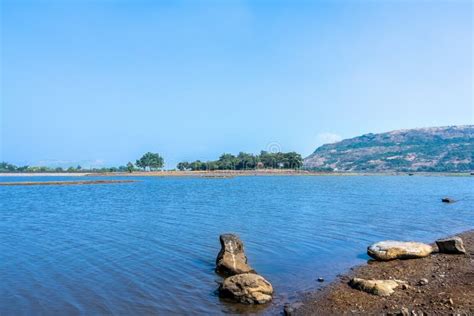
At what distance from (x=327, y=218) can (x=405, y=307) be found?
85.8 feet

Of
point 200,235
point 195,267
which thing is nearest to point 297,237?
point 200,235

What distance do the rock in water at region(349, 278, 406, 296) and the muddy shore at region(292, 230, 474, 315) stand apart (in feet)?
0.74

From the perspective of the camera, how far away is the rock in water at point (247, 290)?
15.1m

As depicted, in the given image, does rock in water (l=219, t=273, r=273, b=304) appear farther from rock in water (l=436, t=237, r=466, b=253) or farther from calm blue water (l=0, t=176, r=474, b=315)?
rock in water (l=436, t=237, r=466, b=253)

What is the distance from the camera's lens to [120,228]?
33.8 metres

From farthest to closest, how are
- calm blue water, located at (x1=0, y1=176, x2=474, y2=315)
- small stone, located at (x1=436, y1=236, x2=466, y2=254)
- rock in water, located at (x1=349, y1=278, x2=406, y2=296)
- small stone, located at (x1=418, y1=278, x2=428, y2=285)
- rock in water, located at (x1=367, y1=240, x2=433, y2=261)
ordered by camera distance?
small stone, located at (x1=436, y1=236, x2=466, y2=254)
rock in water, located at (x1=367, y1=240, x2=433, y2=261)
small stone, located at (x1=418, y1=278, x2=428, y2=285)
calm blue water, located at (x1=0, y1=176, x2=474, y2=315)
rock in water, located at (x1=349, y1=278, x2=406, y2=296)

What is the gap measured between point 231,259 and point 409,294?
8.45m

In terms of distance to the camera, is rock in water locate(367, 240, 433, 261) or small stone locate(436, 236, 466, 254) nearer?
rock in water locate(367, 240, 433, 261)

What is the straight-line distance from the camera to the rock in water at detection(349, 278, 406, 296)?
14824mm

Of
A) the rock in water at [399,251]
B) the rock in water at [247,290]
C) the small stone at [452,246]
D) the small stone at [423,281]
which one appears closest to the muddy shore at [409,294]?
the small stone at [423,281]

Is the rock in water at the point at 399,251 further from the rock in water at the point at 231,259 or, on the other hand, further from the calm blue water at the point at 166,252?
the rock in water at the point at 231,259

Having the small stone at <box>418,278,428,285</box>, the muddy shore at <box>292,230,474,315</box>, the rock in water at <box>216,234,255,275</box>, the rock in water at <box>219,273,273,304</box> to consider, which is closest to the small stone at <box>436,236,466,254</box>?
the muddy shore at <box>292,230,474,315</box>

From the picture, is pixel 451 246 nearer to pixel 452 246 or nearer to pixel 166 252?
pixel 452 246

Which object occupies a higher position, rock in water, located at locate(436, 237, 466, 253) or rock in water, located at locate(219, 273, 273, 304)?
rock in water, located at locate(436, 237, 466, 253)
